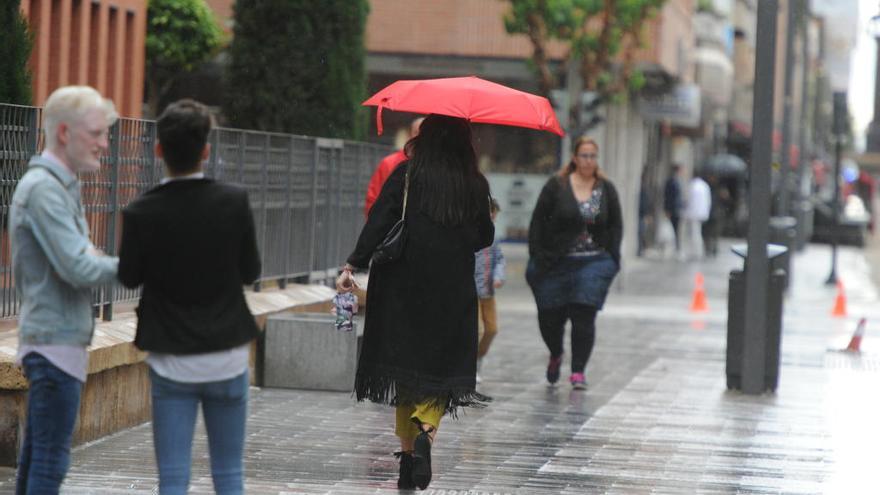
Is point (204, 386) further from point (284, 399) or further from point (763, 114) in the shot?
point (763, 114)

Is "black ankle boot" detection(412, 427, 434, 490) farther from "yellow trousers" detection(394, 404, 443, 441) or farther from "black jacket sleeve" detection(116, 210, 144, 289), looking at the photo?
"black jacket sleeve" detection(116, 210, 144, 289)

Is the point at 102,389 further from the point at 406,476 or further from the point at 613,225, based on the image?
the point at 613,225

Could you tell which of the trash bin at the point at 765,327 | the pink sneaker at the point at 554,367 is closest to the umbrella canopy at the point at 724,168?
the trash bin at the point at 765,327

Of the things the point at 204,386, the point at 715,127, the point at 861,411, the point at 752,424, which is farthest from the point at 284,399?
the point at 715,127

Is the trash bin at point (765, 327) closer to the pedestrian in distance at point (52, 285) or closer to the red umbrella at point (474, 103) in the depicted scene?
the red umbrella at point (474, 103)

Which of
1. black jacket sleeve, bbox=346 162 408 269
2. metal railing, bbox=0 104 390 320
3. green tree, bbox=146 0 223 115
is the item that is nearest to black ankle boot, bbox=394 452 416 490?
black jacket sleeve, bbox=346 162 408 269

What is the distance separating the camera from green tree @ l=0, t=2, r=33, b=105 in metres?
9.03

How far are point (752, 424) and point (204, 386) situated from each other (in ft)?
19.6

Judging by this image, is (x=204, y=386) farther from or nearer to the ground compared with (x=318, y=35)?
nearer to the ground

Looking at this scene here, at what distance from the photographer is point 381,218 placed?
755 cm

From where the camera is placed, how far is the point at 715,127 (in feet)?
189

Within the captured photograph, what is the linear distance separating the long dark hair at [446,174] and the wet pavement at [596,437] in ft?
4.09

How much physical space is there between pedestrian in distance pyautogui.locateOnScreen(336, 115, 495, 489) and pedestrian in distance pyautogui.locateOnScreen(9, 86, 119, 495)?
252 cm

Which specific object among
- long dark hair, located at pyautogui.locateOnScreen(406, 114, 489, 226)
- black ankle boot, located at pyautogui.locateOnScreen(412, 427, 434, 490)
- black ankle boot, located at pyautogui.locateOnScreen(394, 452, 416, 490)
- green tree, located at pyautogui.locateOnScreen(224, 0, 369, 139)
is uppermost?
green tree, located at pyautogui.locateOnScreen(224, 0, 369, 139)
